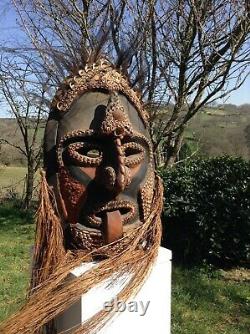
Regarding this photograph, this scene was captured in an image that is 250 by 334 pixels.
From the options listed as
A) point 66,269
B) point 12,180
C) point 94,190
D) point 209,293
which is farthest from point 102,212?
point 12,180

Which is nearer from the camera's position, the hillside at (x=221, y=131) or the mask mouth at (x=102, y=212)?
the mask mouth at (x=102, y=212)

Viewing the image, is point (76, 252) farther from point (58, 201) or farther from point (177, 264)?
point (177, 264)

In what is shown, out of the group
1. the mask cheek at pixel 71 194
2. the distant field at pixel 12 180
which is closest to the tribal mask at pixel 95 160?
the mask cheek at pixel 71 194

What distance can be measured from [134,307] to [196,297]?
234 cm

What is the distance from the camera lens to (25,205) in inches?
362

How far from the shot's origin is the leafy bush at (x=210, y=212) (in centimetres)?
523

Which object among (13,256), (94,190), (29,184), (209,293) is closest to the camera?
(94,190)

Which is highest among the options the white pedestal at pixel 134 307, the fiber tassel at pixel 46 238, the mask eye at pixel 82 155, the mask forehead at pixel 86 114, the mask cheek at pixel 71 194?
the mask forehead at pixel 86 114

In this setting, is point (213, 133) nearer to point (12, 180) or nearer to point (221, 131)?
point (221, 131)

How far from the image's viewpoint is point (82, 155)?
2.39m

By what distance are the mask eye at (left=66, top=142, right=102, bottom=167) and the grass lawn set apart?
4.26 feet

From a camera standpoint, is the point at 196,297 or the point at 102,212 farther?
the point at 196,297

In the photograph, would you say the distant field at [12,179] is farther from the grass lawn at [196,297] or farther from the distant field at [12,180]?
the grass lawn at [196,297]

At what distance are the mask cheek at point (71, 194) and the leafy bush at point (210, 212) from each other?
3.04 metres
